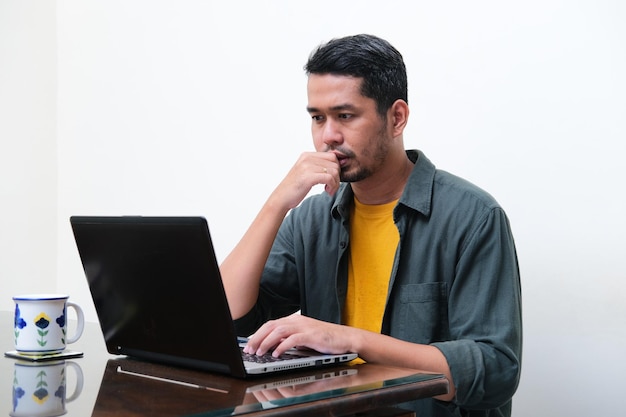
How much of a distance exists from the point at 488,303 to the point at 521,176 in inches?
23.2

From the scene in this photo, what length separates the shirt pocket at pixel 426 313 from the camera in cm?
161

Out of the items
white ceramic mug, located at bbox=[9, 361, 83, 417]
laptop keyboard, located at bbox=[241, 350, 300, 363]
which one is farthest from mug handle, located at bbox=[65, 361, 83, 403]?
laptop keyboard, located at bbox=[241, 350, 300, 363]

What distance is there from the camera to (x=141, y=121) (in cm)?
312

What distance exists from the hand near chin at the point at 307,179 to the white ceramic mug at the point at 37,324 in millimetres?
490

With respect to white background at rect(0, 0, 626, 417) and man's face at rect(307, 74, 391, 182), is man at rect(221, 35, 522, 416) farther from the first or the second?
white background at rect(0, 0, 626, 417)

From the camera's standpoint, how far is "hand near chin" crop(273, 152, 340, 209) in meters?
1.63

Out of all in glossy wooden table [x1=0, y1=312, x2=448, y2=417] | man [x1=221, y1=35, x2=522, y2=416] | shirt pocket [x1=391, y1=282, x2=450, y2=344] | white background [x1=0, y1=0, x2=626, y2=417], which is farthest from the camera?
white background [x1=0, y1=0, x2=626, y2=417]

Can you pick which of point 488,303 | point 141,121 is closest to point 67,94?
point 141,121

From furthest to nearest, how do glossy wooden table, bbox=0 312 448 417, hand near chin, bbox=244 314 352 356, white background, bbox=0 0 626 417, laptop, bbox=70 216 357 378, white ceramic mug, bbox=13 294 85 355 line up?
white background, bbox=0 0 626 417 < white ceramic mug, bbox=13 294 85 355 < hand near chin, bbox=244 314 352 356 < laptop, bbox=70 216 357 378 < glossy wooden table, bbox=0 312 448 417

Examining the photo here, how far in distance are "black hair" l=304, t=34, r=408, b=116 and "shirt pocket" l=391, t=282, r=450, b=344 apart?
1.26ft

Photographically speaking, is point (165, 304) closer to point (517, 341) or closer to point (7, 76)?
point (517, 341)

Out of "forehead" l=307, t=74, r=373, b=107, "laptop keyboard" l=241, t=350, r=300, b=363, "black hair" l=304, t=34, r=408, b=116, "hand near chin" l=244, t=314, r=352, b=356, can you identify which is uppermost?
"black hair" l=304, t=34, r=408, b=116

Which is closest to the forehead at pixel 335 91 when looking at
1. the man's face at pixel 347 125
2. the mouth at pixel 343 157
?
the man's face at pixel 347 125

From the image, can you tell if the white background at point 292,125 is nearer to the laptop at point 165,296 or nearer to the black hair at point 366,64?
the black hair at point 366,64
